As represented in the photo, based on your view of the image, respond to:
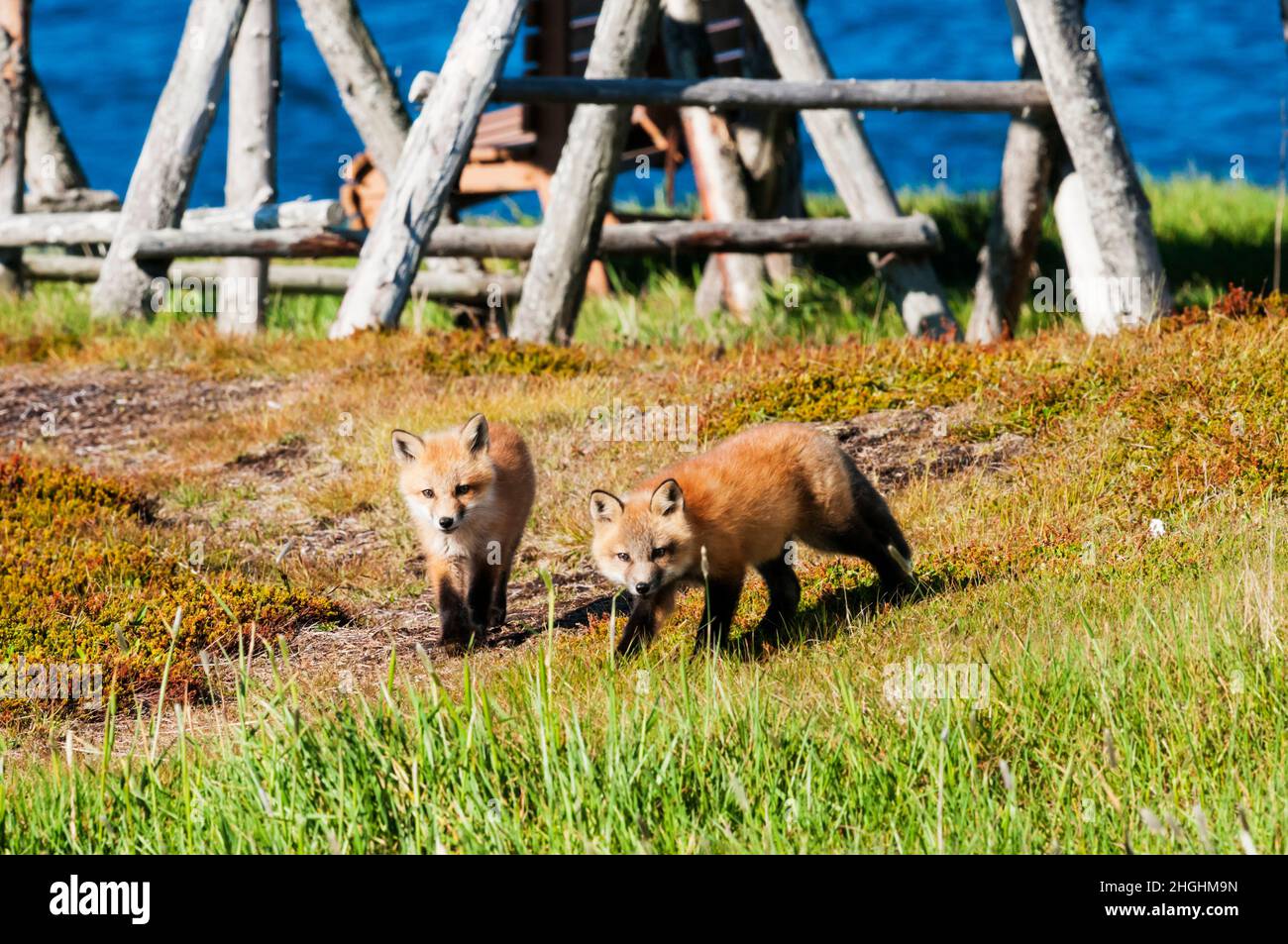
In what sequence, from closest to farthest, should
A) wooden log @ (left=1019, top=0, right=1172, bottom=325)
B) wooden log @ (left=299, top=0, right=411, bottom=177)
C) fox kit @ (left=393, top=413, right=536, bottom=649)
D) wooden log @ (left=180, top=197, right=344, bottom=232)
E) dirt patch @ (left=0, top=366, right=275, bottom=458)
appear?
fox kit @ (left=393, top=413, right=536, bottom=649) → wooden log @ (left=1019, top=0, right=1172, bottom=325) → dirt patch @ (left=0, top=366, right=275, bottom=458) → wooden log @ (left=180, top=197, right=344, bottom=232) → wooden log @ (left=299, top=0, right=411, bottom=177)

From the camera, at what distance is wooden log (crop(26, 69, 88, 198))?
629 inches

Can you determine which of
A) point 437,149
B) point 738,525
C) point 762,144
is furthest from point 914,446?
point 762,144

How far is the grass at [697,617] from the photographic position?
416 centimetres

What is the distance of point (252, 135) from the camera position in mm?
13781

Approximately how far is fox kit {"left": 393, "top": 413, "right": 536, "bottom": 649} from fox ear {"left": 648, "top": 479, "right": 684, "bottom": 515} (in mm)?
1191

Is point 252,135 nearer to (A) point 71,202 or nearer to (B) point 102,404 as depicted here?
(A) point 71,202

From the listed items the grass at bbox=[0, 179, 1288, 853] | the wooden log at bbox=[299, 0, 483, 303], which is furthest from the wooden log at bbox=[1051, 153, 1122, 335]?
the wooden log at bbox=[299, 0, 483, 303]

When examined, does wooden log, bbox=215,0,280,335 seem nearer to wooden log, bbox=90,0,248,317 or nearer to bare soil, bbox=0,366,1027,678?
wooden log, bbox=90,0,248,317

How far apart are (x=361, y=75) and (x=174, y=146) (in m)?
1.75

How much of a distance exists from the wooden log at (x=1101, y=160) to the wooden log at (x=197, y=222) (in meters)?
6.03

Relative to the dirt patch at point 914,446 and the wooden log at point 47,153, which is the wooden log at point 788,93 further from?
the wooden log at point 47,153

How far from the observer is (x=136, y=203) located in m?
13.0
